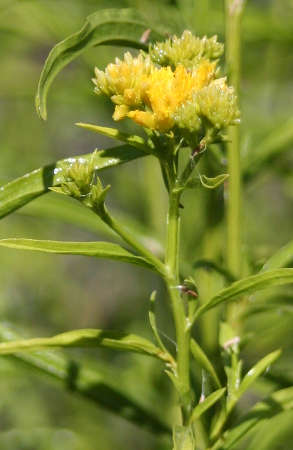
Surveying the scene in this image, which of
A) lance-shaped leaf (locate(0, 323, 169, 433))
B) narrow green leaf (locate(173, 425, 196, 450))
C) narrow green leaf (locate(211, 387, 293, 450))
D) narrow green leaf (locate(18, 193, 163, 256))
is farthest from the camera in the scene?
narrow green leaf (locate(18, 193, 163, 256))

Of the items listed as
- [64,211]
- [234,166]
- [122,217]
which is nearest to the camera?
[234,166]

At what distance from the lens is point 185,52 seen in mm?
773

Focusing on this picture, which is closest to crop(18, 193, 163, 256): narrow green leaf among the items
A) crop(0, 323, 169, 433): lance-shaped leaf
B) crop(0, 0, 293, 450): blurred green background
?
crop(0, 0, 293, 450): blurred green background

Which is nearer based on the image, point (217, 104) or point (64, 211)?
point (217, 104)

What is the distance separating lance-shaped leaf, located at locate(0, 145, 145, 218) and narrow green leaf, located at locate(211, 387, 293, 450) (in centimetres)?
34

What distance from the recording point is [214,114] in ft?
2.31

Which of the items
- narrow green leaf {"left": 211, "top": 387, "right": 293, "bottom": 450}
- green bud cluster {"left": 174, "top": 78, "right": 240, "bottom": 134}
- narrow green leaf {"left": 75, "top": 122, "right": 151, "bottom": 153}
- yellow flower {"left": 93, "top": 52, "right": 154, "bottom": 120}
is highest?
yellow flower {"left": 93, "top": 52, "right": 154, "bottom": 120}

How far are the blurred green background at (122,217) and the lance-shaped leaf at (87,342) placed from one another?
245mm

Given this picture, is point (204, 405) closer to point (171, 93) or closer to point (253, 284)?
point (253, 284)

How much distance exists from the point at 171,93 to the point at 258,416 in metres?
0.40

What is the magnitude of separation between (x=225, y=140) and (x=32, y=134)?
5.37 ft

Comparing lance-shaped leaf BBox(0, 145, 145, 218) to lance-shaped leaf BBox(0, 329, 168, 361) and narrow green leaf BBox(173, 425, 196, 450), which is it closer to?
lance-shaped leaf BBox(0, 329, 168, 361)

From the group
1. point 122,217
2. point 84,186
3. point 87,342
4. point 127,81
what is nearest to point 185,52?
point 127,81

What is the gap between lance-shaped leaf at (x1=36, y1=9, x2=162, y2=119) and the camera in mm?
735
